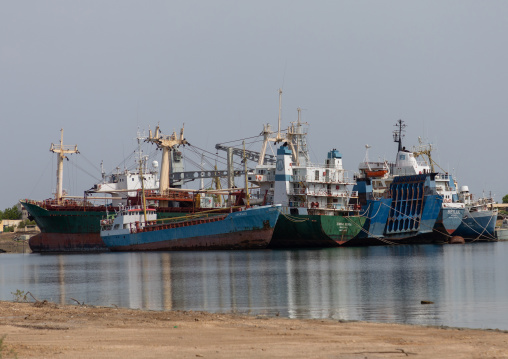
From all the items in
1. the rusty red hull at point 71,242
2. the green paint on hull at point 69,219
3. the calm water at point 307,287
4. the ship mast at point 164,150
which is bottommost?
the calm water at point 307,287

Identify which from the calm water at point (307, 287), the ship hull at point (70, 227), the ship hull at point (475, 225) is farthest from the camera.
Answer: the ship hull at point (70, 227)

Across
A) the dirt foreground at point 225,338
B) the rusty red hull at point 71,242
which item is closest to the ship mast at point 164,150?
the rusty red hull at point 71,242

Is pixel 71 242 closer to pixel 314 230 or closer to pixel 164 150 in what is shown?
pixel 164 150

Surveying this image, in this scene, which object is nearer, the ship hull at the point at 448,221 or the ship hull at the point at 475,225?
the ship hull at the point at 448,221

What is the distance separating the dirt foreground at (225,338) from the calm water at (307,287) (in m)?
2.50

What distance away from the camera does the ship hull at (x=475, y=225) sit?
6894 centimetres

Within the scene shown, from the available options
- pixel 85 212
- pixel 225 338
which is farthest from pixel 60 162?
pixel 225 338

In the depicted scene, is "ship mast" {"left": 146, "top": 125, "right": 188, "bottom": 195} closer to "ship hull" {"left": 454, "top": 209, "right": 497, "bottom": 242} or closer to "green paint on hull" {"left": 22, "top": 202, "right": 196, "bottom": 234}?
"green paint on hull" {"left": 22, "top": 202, "right": 196, "bottom": 234}

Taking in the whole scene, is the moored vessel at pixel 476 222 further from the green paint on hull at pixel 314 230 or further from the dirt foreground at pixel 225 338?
the dirt foreground at pixel 225 338

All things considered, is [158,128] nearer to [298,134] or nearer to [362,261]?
[298,134]

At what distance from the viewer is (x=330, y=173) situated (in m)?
61.2

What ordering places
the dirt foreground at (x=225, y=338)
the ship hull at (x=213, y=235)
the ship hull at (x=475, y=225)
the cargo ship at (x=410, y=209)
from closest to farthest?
the dirt foreground at (x=225, y=338) → the ship hull at (x=213, y=235) → the cargo ship at (x=410, y=209) → the ship hull at (x=475, y=225)

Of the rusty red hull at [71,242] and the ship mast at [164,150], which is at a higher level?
the ship mast at [164,150]

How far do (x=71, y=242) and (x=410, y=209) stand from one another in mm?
30580
